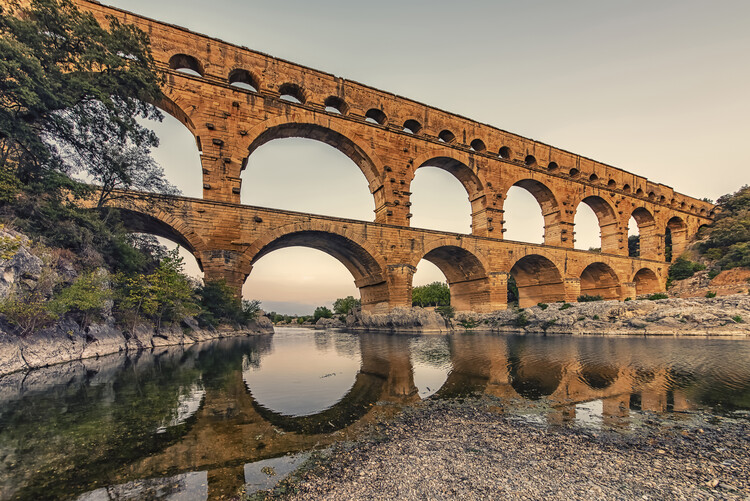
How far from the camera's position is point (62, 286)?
923 cm

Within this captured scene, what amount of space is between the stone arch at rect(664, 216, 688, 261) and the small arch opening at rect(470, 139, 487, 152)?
3101 centimetres

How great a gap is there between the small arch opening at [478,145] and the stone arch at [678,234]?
102ft

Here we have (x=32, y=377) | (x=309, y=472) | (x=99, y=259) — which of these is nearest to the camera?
(x=309, y=472)

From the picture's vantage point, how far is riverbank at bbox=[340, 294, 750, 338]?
15797mm

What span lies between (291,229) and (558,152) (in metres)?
27.0

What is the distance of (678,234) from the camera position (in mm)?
40125

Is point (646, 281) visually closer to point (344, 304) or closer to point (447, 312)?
point (447, 312)

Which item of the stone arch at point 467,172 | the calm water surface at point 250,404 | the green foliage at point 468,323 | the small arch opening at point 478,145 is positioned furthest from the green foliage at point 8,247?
the small arch opening at point 478,145

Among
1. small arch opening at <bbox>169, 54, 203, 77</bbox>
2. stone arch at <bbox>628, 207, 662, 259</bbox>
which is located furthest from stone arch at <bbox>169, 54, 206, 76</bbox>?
stone arch at <bbox>628, 207, 662, 259</bbox>

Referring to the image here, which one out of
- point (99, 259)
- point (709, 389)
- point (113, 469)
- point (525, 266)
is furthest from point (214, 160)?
point (525, 266)

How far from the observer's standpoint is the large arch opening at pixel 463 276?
23.2 meters

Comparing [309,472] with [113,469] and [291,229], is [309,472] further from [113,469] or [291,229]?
[291,229]

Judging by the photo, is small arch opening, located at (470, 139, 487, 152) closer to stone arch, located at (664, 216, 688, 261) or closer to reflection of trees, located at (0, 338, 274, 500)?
reflection of trees, located at (0, 338, 274, 500)

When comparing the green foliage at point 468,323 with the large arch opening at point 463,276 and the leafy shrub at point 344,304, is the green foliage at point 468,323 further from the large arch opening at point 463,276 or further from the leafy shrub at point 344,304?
the leafy shrub at point 344,304
